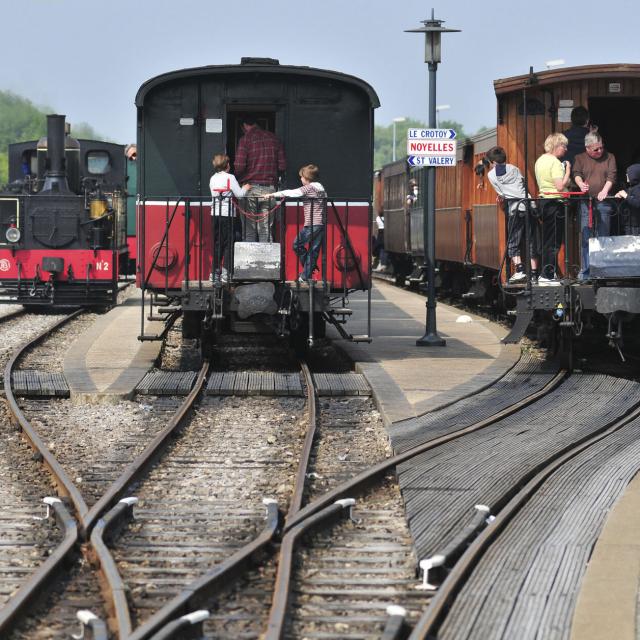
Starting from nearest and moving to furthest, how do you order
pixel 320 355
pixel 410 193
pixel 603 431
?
pixel 603 431 < pixel 320 355 < pixel 410 193

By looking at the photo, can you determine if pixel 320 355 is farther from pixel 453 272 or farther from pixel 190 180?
pixel 453 272

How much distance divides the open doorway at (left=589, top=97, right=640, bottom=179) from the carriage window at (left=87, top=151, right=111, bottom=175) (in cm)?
1434

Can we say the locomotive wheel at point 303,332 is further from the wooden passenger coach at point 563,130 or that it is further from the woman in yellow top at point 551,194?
the woman in yellow top at point 551,194

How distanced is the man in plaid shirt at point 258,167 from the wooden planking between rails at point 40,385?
8.25 ft

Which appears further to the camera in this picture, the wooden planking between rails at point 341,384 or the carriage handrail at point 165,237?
the carriage handrail at point 165,237

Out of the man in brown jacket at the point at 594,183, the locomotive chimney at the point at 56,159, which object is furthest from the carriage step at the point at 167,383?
the locomotive chimney at the point at 56,159

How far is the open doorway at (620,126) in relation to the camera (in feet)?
49.9

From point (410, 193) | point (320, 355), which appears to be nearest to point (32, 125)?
point (410, 193)

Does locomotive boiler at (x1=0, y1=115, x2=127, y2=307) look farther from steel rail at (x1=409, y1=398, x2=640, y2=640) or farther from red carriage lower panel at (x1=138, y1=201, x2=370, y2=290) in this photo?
steel rail at (x1=409, y1=398, x2=640, y2=640)

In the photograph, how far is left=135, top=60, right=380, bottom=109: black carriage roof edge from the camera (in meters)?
14.2

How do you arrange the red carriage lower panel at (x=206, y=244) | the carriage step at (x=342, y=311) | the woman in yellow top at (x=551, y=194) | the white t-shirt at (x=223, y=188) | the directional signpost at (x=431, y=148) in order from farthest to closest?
the directional signpost at (x=431, y=148)
the red carriage lower panel at (x=206, y=244)
the carriage step at (x=342, y=311)
the white t-shirt at (x=223, y=188)
the woman in yellow top at (x=551, y=194)

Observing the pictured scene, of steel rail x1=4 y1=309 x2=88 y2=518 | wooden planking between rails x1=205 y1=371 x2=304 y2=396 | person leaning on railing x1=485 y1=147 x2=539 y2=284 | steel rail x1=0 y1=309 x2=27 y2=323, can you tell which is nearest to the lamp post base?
person leaning on railing x1=485 y1=147 x2=539 y2=284

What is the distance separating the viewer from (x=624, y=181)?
15.0 metres

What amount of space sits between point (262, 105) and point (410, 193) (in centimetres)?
1648
